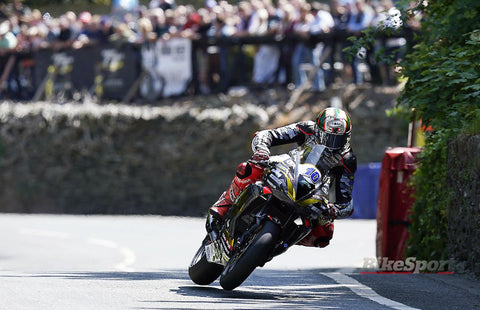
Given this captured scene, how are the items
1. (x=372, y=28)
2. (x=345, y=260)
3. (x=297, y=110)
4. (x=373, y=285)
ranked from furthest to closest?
(x=297, y=110)
(x=345, y=260)
(x=372, y=28)
(x=373, y=285)

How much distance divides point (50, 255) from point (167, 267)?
9.73ft

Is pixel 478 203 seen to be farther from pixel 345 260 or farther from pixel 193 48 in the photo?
pixel 193 48

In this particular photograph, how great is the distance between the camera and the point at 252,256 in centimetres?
870

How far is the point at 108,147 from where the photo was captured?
2603cm

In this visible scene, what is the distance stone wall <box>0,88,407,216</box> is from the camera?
24.0 metres

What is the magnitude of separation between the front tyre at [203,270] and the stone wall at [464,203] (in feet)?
Result: 8.41

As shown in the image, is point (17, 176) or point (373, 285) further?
point (17, 176)

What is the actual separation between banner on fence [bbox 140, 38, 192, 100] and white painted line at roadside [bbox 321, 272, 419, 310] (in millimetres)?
13639

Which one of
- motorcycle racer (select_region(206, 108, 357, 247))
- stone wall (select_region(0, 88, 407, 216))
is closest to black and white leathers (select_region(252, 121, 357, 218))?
motorcycle racer (select_region(206, 108, 357, 247))

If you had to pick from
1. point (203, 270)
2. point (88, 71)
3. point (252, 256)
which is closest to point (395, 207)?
point (203, 270)

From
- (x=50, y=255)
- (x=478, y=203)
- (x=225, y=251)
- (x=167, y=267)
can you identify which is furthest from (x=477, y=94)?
(x=50, y=255)

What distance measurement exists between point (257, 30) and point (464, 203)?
13.3 meters

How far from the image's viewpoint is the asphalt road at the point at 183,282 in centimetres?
830

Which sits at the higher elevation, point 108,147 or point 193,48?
point 193,48
